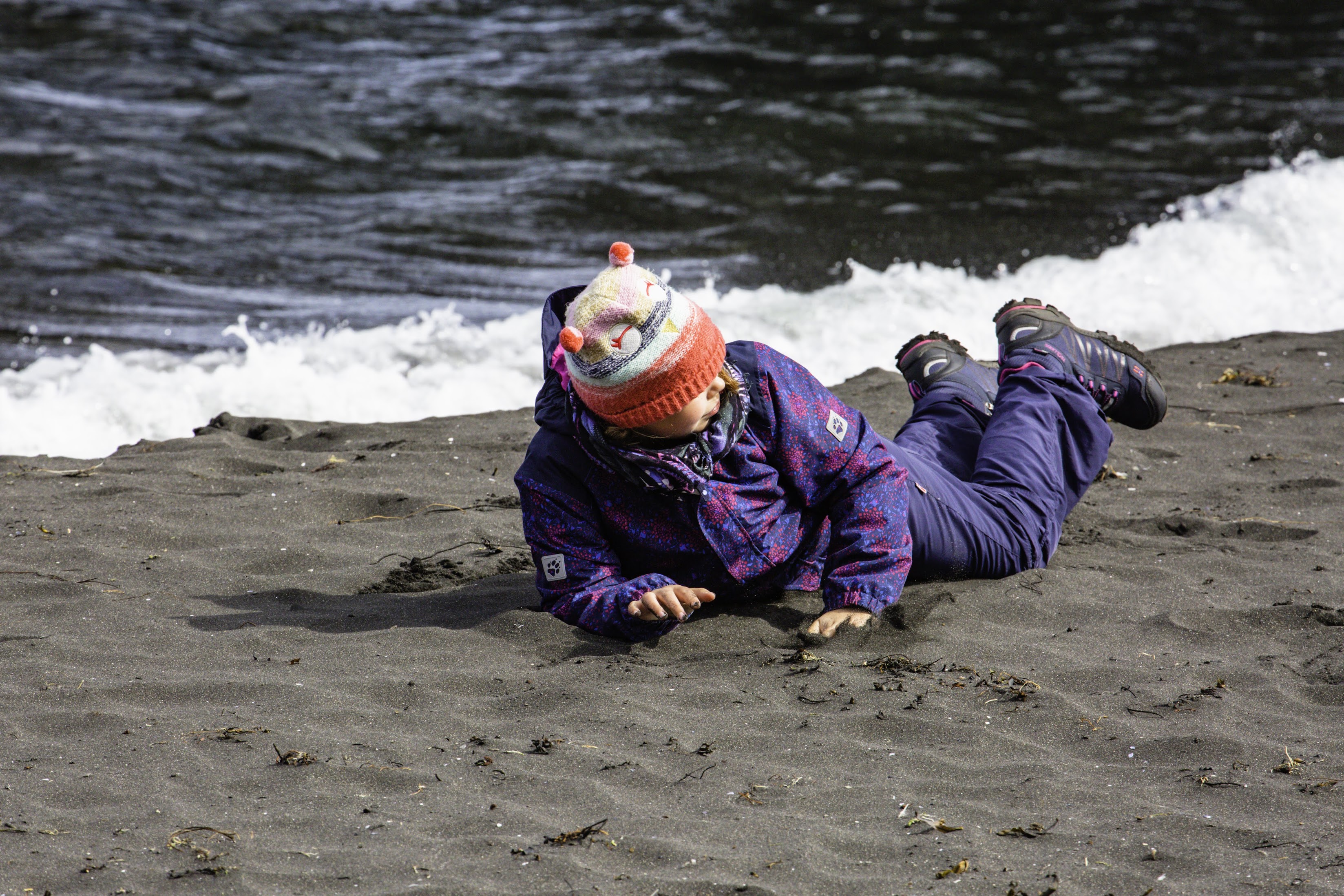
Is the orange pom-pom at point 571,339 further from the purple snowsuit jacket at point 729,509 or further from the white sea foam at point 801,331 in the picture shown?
the white sea foam at point 801,331

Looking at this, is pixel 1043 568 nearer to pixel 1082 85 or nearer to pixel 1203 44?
pixel 1082 85

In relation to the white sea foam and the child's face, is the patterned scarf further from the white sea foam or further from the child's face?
the white sea foam

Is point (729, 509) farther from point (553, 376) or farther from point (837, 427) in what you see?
point (553, 376)

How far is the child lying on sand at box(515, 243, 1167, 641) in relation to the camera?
3.16 meters

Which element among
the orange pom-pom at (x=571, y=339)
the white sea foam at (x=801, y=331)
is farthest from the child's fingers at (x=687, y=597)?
the white sea foam at (x=801, y=331)

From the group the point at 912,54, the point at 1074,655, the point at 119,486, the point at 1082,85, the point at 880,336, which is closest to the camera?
the point at 1074,655

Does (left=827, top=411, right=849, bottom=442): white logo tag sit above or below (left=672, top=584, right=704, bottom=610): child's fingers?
above

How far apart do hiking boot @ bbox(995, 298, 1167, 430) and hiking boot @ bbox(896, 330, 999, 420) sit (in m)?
0.16

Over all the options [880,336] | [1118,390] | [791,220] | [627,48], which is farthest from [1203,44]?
[1118,390]

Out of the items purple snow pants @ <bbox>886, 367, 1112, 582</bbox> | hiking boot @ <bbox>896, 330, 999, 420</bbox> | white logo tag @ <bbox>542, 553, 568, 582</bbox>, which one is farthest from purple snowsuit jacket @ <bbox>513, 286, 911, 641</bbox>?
hiking boot @ <bbox>896, 330, 999, 420</bbox>

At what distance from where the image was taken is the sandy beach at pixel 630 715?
249 cm

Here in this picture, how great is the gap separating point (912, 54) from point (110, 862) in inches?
655

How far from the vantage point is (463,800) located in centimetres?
273

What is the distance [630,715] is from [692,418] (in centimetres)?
78
